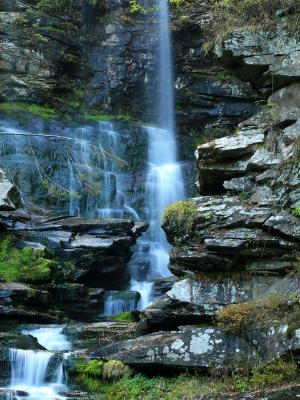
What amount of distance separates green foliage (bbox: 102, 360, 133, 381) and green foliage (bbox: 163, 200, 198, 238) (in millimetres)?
2445

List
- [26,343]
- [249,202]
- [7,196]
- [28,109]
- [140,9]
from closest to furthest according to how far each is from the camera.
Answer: [249,202], [26,343], [7,196], [28,109], [140,9]

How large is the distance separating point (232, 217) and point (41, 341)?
502 cm

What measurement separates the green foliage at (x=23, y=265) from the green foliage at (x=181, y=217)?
538 centimetres

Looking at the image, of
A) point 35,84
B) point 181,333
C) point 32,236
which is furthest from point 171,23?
point 181,333

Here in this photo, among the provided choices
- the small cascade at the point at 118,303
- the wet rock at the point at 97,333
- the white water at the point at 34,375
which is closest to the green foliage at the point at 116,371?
the white water at the point at 34,375

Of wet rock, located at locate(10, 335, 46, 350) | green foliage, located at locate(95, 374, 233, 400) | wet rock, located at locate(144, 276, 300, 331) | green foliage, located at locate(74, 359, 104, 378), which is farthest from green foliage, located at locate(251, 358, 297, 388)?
wet rock, located at locate(10, 335, 46, 350)

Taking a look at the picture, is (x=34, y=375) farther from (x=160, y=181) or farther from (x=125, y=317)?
(x=160, y=181)

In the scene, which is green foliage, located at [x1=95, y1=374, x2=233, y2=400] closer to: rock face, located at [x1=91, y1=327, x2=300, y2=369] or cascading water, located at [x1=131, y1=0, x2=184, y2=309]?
rock face, located at [x1=91, y1=327, x2=300, y2=369]

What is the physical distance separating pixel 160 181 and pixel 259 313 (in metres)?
13.1

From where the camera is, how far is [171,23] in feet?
79.0

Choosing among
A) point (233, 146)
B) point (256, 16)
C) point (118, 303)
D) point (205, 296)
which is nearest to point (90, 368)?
point (205, 296)

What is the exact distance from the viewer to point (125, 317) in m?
13.2

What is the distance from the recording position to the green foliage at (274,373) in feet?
23.5

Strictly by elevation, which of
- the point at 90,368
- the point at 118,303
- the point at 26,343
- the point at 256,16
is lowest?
the point at 90,368
